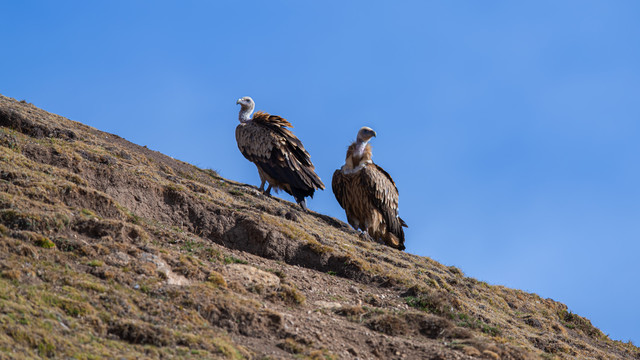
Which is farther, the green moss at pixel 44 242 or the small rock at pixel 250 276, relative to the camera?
the small rock at pixel 250 276

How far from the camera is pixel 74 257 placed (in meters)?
9.73

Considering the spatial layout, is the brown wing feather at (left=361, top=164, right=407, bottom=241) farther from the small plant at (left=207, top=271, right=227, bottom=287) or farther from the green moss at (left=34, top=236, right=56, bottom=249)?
the green moss at (left=34, top=236, right=56, bottom=249)

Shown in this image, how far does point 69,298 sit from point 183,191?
6.11m

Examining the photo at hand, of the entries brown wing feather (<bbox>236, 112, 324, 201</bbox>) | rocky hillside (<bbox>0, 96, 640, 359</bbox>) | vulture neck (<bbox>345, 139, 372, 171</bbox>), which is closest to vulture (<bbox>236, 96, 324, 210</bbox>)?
brown wing feather (<bbox>236, 112, 324, 201</bbox>)

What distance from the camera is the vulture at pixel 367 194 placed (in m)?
18.9

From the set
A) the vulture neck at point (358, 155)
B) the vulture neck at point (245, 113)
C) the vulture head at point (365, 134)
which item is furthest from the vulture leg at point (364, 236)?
the vulture neck at point (245, 113)

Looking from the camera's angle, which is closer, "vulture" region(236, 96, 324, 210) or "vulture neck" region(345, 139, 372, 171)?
"vulture neck" region(345, 139, 372, 171)

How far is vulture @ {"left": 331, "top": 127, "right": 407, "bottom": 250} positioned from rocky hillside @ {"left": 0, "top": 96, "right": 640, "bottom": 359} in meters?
1.65

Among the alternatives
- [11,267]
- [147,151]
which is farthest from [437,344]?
[147,151]

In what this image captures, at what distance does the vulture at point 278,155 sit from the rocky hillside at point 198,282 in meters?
1.89

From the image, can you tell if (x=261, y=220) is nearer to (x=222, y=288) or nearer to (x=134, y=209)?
(x=134, y=209)

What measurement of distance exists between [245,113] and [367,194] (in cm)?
509

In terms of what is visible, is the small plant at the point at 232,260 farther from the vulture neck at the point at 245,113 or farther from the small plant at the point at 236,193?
the vulture neck at the point at 245,113

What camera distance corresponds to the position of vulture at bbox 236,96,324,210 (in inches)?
772
